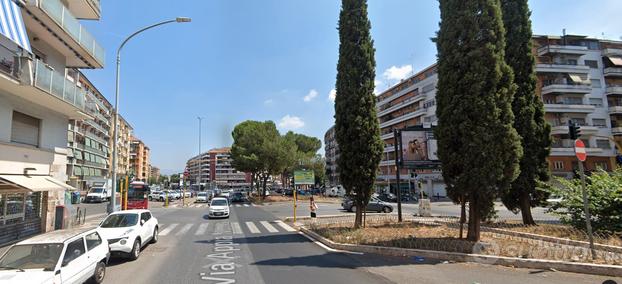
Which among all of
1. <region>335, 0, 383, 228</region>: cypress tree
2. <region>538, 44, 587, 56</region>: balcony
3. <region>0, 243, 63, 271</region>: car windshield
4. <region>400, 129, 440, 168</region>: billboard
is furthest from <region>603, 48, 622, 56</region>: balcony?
<region>0, 243, 63, 271</region>: car windshield

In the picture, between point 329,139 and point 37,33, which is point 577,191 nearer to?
point 37,33

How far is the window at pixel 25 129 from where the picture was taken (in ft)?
43.8

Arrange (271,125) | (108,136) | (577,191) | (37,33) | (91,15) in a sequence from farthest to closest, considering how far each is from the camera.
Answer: (108,136), (271,125), (91,15), (37,33), (577,191)

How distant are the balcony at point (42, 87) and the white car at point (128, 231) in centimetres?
557

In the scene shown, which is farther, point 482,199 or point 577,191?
point 577,191

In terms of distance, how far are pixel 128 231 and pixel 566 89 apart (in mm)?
55409

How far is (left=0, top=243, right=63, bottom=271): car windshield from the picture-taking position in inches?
247

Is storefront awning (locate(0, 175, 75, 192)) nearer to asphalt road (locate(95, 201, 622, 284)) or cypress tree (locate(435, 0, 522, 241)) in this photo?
asphalt road (locate(95, 201, 622, 284))

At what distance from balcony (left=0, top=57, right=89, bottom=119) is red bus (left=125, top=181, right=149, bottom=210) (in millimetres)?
14340

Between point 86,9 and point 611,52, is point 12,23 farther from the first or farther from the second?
point 611,52

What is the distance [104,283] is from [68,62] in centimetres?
1486

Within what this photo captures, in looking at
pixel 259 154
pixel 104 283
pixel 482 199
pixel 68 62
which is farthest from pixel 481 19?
pixel 259 154

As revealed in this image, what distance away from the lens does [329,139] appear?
12962 centimetres

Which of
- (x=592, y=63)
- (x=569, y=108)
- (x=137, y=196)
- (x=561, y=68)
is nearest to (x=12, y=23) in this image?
(x=137, y=196)
